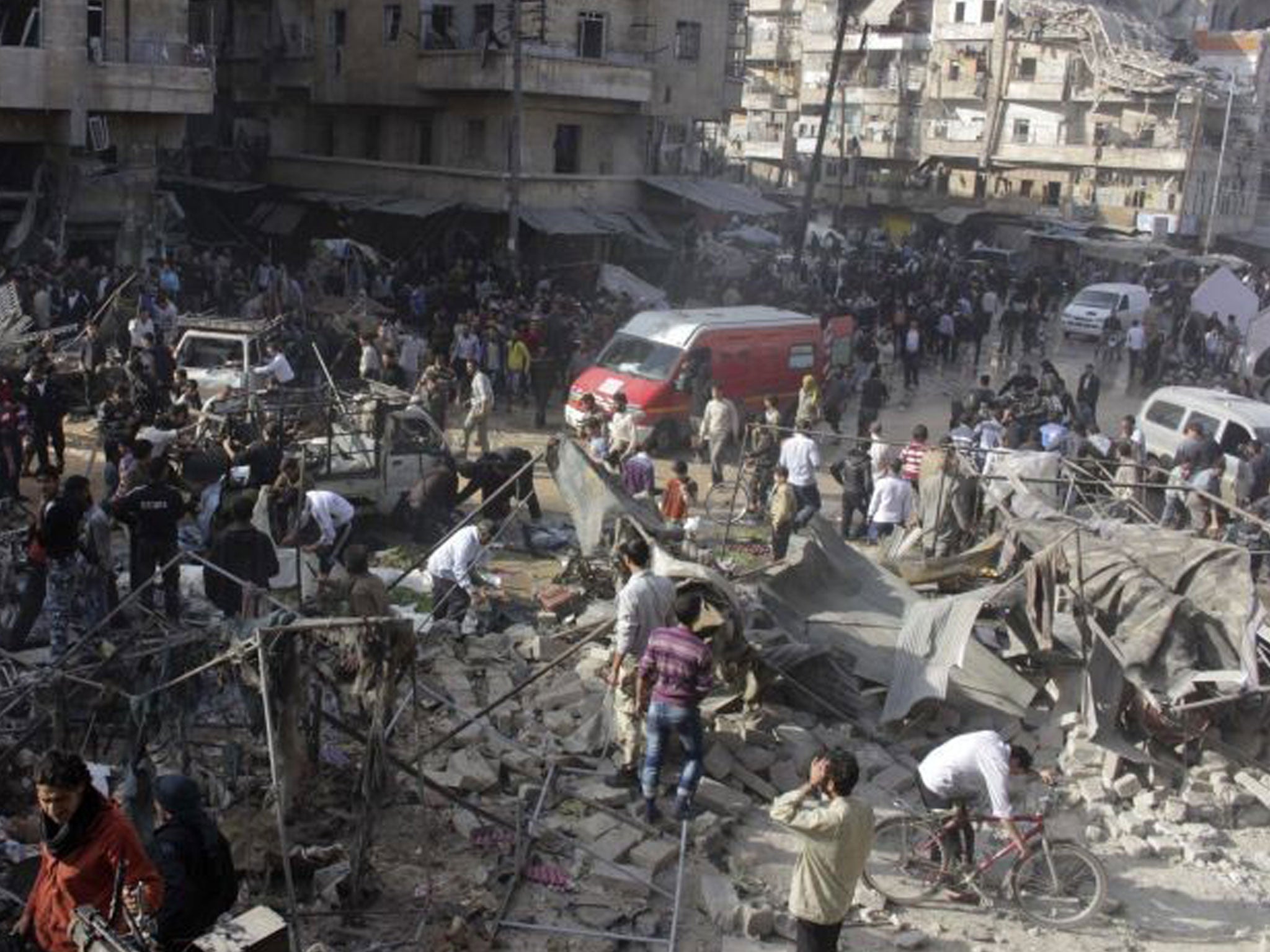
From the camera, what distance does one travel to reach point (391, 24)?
35.6m

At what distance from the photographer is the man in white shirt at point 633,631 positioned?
9.31m

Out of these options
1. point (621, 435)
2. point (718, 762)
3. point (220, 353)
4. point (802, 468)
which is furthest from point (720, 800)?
point (220, 353)

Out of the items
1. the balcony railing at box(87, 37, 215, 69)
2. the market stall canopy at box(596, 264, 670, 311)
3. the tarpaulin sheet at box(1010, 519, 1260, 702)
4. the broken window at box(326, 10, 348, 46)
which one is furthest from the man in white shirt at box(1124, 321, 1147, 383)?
the broken window at box(326, 10, 348, 46)

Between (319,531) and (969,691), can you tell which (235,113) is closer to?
(319,531)

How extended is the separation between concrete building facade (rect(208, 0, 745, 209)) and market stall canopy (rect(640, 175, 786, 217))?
0.72 metres

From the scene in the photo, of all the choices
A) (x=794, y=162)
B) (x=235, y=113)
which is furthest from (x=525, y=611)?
(x=794, y=162)

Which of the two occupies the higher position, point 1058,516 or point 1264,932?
point 1058,516

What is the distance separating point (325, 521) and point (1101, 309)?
80.7ft

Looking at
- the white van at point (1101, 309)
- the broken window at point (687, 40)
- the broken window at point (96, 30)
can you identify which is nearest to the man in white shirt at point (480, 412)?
the broken window at point (96, 30)

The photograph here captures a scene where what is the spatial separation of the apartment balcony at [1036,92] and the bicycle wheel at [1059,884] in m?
52.0

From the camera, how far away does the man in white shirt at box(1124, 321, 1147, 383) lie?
2812 centimetres

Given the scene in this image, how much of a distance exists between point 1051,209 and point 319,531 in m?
48.6

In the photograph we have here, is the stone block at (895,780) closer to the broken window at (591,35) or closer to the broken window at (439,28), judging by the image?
the broken window at (591,35)

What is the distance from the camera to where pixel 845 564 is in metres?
13.0
